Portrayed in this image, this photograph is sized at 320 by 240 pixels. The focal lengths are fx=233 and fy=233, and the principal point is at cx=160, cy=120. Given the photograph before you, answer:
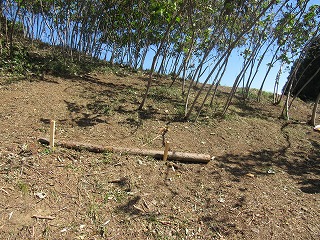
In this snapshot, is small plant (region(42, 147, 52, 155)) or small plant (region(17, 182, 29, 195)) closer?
small plant (region(17, 182, 29, 195))

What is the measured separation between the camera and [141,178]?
3.31 metres

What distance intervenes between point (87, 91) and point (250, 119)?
15.0 ft

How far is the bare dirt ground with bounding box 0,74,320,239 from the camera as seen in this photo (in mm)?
2562

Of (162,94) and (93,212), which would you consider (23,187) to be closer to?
(93,212)

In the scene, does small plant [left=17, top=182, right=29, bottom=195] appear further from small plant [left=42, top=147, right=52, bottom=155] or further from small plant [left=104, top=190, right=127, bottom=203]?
small plant [left=104, top=190, right=127, bottom=203]

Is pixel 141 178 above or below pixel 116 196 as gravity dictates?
above

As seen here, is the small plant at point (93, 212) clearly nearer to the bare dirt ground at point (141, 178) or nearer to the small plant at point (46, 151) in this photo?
the bare dirt ground at point (141, 178)

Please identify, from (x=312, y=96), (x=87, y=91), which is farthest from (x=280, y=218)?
(x=312, y=96)

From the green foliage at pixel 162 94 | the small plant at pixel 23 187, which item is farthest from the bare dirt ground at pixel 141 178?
the green foliage at pixel 162 94

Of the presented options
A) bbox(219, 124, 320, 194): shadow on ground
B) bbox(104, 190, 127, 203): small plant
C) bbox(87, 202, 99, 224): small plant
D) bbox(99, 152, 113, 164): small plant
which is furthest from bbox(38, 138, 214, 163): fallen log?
bbox(87, 202, 99, 224): small plant

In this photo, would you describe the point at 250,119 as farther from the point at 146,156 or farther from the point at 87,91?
the point at 87,91

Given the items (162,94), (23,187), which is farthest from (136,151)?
(162,94)

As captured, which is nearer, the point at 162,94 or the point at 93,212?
the point at 93,212

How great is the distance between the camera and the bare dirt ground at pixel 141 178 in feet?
8.41
